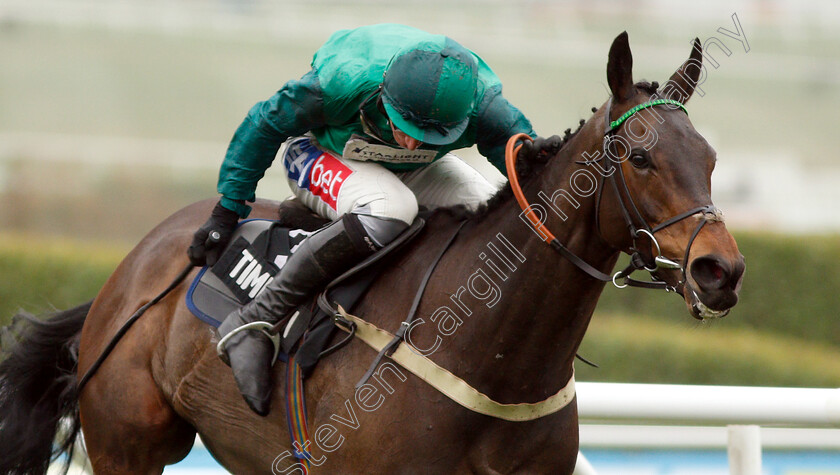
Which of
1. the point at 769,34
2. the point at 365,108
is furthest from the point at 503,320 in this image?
the point at 769,34

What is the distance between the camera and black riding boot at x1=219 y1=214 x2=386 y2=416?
2781mm

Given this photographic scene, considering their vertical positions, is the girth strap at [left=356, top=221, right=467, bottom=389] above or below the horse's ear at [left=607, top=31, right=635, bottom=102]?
below

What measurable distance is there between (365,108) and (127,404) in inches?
57.2

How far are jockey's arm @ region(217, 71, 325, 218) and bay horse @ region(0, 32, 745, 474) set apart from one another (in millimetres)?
485

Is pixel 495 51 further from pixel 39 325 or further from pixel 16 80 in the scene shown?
pixel 39 325

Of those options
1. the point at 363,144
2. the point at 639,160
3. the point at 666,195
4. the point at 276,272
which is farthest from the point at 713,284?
the point at 276,272

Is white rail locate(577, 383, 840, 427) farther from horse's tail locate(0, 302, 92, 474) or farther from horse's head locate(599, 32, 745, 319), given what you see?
horse's tail locate(0, 302, 92, 474)

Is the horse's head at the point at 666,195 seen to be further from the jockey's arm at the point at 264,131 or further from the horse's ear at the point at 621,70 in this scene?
the jockey's arm at the point at 264,131

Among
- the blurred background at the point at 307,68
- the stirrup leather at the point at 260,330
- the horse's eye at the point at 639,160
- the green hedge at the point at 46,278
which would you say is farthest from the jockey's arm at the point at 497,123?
the green hedge at the point at 46,278

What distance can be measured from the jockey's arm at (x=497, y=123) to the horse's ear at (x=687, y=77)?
630 millimetres

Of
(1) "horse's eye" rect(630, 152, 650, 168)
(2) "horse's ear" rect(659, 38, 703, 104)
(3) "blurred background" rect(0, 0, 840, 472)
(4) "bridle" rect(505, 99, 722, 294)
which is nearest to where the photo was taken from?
(4) "bridle" rect(505, 99, 722, 294)

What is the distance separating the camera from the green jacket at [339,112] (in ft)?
9.29

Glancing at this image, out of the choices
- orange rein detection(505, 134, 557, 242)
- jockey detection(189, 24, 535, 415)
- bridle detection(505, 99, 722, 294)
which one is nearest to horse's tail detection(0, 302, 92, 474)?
jockey detection(189, 24, 535, 415)

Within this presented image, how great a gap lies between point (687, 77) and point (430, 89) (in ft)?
2.32
